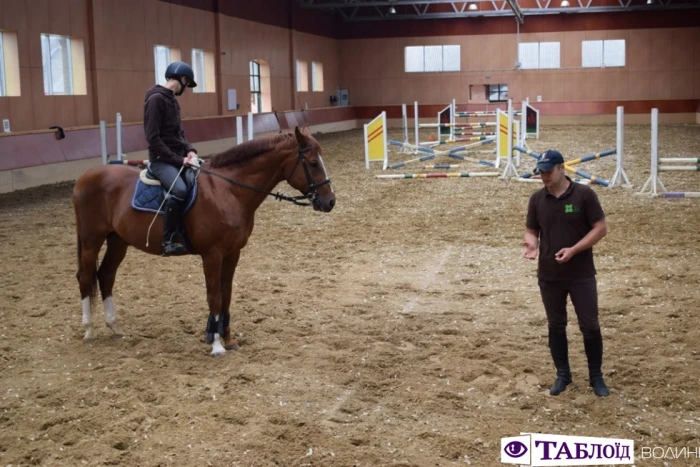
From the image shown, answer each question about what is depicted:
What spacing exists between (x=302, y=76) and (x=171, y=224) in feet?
90.1

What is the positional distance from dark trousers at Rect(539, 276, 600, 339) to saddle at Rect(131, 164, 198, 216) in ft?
8.30

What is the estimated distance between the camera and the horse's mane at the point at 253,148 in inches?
229

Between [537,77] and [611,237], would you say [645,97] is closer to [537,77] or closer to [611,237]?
[537,77]

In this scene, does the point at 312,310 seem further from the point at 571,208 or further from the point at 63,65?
the point at 63,65

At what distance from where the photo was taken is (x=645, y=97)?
3419cm

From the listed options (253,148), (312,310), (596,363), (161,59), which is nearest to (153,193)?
(253,148)

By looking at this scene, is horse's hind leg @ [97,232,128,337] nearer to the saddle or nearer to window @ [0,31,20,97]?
the saddle

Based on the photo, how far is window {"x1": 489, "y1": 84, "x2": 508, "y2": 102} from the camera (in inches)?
1384

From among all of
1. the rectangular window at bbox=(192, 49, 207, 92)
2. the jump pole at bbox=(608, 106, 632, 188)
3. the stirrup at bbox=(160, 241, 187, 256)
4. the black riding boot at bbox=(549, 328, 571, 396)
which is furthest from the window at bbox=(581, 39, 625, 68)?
the black riding boot at bbox=(549, 328, 571, 396)

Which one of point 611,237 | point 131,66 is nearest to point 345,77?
point 131,66

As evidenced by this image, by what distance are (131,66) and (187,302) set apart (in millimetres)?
14131

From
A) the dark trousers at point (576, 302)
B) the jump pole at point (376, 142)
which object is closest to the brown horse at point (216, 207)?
the dark trousers at point (576, 302)

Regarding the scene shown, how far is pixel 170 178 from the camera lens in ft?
18.6

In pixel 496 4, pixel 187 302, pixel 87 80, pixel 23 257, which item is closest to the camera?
pixel 187 302
